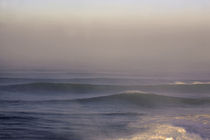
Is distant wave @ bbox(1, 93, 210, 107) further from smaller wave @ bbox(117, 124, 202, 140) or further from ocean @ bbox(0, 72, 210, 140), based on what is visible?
smaller wave @ bbox(117, 124, 202, 140)

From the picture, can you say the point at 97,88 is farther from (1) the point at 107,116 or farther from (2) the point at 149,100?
(1) the point at 107,116

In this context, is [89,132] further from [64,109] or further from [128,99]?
[128,99]

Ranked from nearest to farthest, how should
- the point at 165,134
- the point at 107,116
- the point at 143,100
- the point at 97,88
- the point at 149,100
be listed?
the point at 165,134 < the point at 107,116 < the point at 143,100 < the point at 149,100 < the point at 97,88

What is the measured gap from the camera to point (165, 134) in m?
5.44

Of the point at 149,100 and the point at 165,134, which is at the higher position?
the point at 149,100

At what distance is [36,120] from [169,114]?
3.55 meters

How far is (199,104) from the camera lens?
376 inches

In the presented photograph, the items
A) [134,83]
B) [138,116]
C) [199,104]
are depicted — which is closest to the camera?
[138,116]

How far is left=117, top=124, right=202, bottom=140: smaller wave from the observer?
5238 mm

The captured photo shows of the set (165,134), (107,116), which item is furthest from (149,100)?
(165,134)

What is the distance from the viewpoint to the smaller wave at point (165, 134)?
206 inches

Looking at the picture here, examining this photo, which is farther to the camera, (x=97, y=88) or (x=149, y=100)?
(x=97, y=88)

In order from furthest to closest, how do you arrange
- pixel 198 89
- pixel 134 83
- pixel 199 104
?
1. pixel 134 83
2. pixel 198 89
3. pixel 199 104

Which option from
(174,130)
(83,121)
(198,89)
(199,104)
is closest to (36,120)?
(83,121)
